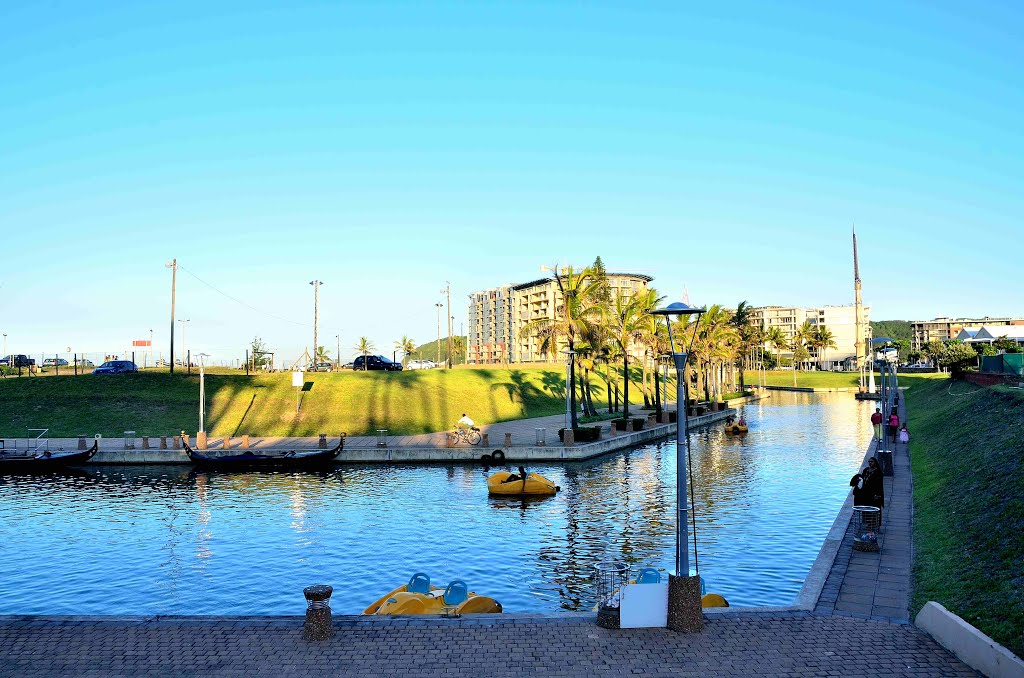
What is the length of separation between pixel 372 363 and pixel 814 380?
4026 inches

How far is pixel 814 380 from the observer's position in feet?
535

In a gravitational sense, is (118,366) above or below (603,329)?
below

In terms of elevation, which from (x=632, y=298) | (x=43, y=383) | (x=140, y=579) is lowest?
(x=140, y=579)

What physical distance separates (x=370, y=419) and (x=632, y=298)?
2657 centimetres

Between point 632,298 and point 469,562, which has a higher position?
point 632,298

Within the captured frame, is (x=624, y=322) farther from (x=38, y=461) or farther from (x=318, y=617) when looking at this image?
(x=318, y=617)

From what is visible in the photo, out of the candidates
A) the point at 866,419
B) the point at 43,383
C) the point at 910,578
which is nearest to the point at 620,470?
the point at 910,578

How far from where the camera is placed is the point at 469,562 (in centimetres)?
2541

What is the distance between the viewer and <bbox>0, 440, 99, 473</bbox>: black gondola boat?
47.8 meters

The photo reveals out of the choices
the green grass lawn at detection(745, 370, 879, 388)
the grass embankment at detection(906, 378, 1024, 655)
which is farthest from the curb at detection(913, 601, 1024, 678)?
the green grass lawn at detection(745, 370, 879, 388)

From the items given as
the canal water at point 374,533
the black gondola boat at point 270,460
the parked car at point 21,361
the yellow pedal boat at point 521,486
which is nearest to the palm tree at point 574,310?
the canal water at point 374,533

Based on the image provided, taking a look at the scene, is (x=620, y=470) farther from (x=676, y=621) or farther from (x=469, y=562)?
(x=676, y=621)

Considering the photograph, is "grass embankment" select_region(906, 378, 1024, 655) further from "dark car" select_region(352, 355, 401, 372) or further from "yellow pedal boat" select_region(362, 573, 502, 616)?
"dark car" select_region(352, 355, 401, 372)

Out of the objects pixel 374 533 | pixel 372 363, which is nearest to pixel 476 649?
pixel 374 533
